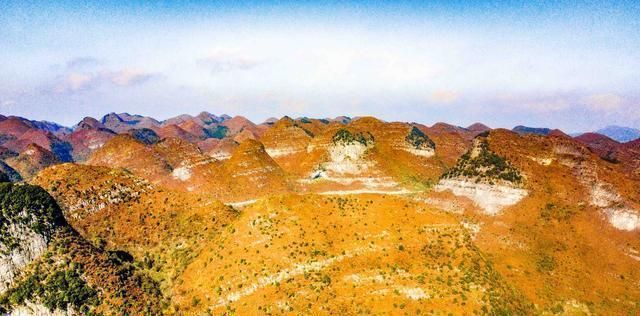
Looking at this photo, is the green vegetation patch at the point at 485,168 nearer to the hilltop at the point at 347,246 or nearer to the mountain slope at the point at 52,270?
the hilltop at the point at 347,246

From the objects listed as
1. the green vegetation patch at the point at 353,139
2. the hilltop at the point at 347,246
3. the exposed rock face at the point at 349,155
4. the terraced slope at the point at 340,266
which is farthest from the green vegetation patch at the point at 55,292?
the green vegetation patch at the point at 353,139

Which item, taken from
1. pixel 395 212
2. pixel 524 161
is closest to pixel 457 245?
pixel 395 212

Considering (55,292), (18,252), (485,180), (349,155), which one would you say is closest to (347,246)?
(55,292)

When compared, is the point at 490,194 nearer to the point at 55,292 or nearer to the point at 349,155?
the point at 349,155

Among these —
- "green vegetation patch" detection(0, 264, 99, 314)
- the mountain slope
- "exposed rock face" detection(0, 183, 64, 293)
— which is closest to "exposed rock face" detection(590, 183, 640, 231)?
the mountain slope

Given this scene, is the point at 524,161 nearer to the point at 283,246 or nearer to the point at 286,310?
the point at 283,246
